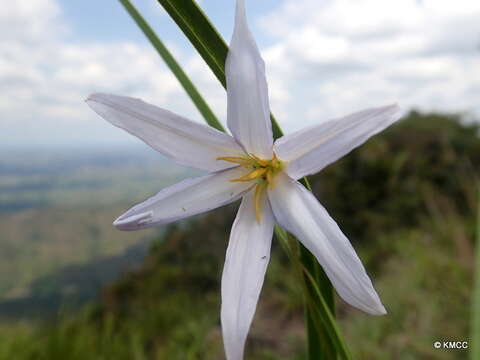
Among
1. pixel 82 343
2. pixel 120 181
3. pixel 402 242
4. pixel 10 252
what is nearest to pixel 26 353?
pixel 82 343

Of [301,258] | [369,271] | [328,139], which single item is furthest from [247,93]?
[369,271]

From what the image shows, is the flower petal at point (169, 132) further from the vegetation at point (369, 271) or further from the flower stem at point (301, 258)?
the vegetation at point (369, 271)

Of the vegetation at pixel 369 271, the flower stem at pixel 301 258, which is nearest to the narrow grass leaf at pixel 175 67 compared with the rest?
the flower stem at pixel 301 258

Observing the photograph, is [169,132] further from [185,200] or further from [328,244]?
[328,244]

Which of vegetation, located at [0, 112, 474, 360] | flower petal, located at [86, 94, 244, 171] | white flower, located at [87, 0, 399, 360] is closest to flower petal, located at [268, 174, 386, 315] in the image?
white flower, located at [87, 0, 399, 360]

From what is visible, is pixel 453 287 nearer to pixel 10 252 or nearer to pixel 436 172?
pixel 436 172

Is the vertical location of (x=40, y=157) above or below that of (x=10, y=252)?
above

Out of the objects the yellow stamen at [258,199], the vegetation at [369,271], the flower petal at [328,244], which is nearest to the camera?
the flower petal at [328,244]

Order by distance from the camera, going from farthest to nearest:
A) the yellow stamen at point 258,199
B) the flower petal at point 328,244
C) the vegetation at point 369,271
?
the vegetation at point 369,271 → the yellow stamen at point 258,199 → the flower petal at point 328,244
